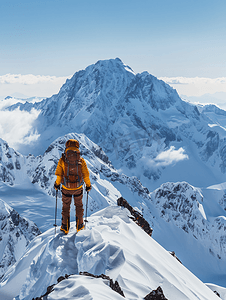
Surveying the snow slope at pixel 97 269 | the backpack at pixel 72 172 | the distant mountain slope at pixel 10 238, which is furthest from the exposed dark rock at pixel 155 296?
the distant mountain slope at pixel 10 238

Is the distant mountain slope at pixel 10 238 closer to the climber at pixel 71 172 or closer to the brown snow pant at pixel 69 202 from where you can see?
the brown snow pant at pixel 69 202

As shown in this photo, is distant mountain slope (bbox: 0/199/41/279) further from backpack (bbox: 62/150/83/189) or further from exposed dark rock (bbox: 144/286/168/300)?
exposed dark rock (bbox: 144/286/168/300)

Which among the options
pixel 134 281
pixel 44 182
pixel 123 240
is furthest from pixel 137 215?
pixel 44 182

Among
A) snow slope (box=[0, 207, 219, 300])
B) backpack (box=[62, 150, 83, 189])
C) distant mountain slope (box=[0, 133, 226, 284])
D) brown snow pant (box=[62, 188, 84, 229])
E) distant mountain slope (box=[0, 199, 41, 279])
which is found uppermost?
backpack (box=[62, 150, 83, 189])

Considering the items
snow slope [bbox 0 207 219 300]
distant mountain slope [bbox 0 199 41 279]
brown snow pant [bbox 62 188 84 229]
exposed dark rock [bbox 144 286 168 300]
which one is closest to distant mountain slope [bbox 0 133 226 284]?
distant mountain slope [bbox 0 199 41 279]

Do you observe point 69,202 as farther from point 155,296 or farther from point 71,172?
point 155,296

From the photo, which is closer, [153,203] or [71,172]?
[71,172]

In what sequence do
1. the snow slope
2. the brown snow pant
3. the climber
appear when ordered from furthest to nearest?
the brown snow pant, the climber, the snow slope

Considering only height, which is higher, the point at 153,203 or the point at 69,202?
the point at 69,202

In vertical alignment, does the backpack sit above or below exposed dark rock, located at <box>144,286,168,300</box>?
above

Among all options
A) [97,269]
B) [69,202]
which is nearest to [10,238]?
[69,202]

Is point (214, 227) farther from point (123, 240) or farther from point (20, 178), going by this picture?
point (123, 240)
